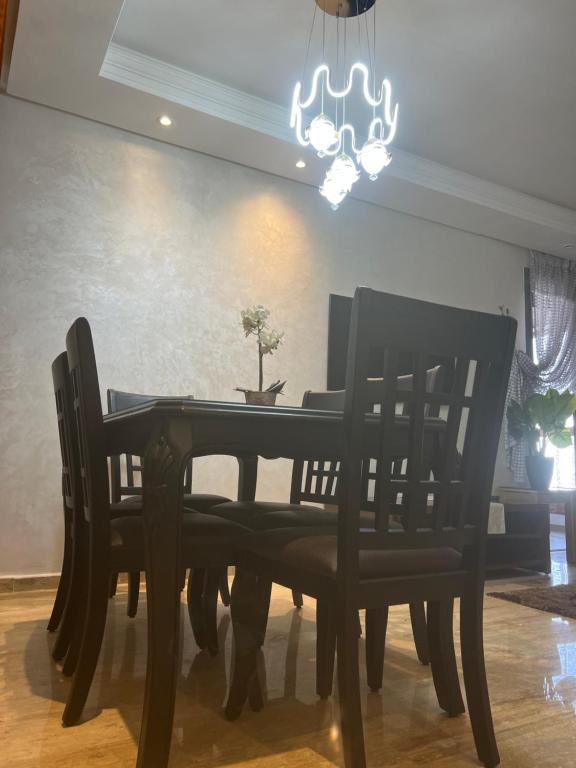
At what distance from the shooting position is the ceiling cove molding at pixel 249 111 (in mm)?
3381

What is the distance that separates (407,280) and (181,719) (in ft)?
13.2

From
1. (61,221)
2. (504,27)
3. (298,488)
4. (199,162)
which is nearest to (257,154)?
(199,162)

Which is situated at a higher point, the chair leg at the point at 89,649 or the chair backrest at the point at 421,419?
the chair backrest at the point at 421,419

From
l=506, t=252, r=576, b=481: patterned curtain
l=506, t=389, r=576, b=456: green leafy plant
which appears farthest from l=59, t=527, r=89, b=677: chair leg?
l=506, t=252, r=576, b=481: patterned curtain

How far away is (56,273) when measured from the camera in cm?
355

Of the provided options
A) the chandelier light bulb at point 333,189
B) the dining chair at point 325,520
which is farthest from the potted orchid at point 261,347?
the chandelier light bulb at point 333,189

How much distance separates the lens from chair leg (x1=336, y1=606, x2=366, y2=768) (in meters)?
1.16

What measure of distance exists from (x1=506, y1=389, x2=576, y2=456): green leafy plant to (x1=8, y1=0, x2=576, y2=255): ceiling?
186cm

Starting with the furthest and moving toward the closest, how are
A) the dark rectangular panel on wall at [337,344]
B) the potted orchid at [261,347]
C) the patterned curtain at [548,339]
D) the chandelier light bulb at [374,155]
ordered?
the patterned curtain at [548,339] < the dark rectangular panel on wall at [337,344] < the chandelier light bulb at [374,155] < the potted orchid at [261,347]

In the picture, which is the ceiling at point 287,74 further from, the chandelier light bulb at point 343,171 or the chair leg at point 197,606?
the chair leg at point 197,606

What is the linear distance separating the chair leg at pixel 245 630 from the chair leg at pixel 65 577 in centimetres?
78

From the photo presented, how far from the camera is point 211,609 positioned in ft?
6.89

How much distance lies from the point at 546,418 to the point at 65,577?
13.7 ft

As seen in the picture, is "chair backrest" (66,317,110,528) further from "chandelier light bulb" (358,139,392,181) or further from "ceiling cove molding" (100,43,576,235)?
"ceiling cove molding" (100,43,576,235)
